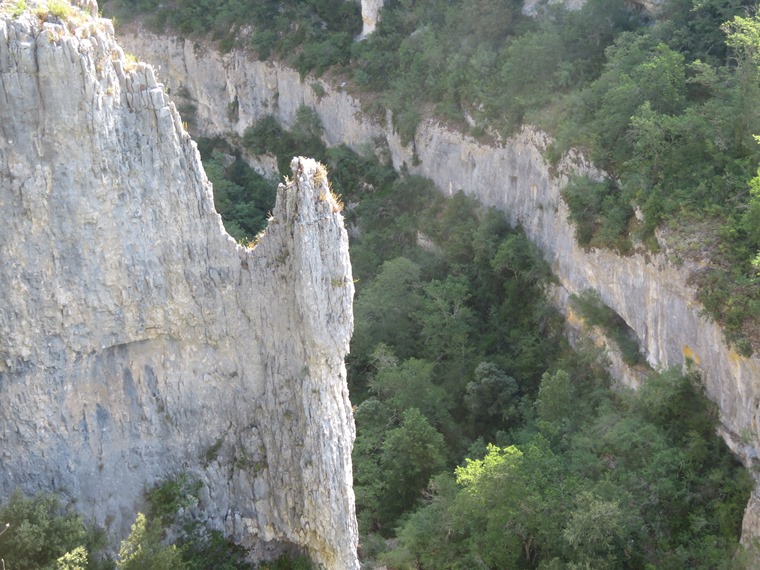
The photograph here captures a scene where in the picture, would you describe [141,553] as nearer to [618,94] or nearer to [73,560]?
[73,560]

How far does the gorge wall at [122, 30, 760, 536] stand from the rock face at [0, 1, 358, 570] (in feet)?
34.0

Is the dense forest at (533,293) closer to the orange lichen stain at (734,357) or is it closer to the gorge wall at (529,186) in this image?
the orange lichen stain at (734,357)

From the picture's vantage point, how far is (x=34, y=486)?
16547mm

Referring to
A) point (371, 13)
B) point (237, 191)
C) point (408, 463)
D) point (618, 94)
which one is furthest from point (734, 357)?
point (371, 13)

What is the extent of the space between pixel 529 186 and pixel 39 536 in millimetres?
22691

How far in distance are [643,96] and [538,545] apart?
46.8ft

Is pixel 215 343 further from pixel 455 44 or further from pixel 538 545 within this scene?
pixel 455 44

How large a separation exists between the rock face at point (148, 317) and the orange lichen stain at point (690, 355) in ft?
34.7

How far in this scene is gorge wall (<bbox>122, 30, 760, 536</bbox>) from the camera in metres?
22.6

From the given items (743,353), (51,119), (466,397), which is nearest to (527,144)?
(466,397)

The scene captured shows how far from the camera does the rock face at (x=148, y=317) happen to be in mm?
14547

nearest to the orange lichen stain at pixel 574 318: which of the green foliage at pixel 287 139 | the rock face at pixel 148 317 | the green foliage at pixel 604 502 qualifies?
the green foliage at pixel 604 502

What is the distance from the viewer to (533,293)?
106ft

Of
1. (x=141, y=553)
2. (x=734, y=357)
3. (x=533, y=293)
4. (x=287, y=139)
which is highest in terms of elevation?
(x=287, y=139)
